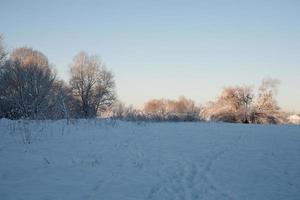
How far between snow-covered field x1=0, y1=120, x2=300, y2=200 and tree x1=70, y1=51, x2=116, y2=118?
1486 inches

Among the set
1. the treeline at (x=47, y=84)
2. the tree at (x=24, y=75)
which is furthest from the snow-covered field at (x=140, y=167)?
the tree at (x=24, y=75)

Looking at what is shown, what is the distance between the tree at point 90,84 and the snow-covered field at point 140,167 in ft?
124

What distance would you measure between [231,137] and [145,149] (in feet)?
13.4

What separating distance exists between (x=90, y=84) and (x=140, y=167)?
42524mm

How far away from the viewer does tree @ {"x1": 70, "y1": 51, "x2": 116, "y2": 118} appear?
157 ft

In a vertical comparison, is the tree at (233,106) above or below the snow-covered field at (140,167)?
above

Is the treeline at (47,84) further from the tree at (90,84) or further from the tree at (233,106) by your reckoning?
the tree at (233,106)

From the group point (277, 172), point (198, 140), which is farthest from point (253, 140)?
point (277, 172)

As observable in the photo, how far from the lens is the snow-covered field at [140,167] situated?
5277mm

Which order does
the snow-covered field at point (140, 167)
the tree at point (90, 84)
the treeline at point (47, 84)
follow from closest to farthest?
1. the snow-covered field at point (140, 167)
2. the treeline at point (47, 84)
3. the tree at point (90, 84)

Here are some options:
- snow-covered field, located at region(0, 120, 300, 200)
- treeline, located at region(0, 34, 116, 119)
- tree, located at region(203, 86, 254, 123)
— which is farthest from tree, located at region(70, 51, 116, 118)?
snow-covered field, located at region(0, 120, 300, 200)

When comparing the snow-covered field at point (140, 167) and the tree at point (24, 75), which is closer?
the snow-covered field at point (140, 167)

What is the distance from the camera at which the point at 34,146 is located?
25.9ft

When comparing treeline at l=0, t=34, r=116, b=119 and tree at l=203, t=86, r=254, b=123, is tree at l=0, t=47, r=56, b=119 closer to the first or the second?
treeline at l=0, t=34, r=116, b=119
